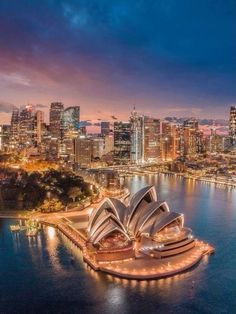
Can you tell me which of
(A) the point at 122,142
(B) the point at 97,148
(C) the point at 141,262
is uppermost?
(A) the point at 122,142

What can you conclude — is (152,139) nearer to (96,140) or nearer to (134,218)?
(96,140)

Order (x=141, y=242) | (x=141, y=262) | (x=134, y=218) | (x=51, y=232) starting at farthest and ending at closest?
(x=51, y=232), (x=134, y=218), (x=141, y=242), (x=141, y=262)

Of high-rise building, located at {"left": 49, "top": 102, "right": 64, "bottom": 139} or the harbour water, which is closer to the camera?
the harbour water

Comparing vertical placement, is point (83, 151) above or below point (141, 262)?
above

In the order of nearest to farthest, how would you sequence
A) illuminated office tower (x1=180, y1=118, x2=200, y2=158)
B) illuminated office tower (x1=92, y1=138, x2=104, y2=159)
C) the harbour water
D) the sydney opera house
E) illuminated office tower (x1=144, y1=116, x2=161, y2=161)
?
the harbour water < the sydney opera house < illuminated office tower (x1=92, y1=138, x2=104, y2=159) < illuminated office tower (x1=144, y1=116, x2=161, y2=161) < illuminated office tower (x1=180, y1=118, x2=200, y2=158)

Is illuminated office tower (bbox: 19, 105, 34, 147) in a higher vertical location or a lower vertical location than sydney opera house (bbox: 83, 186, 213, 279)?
higher

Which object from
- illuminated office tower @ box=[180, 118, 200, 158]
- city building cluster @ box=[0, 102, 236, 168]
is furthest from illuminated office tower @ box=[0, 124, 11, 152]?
illuminated office tower @ box=[180, 118, 200, 158]

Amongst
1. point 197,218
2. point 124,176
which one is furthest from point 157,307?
point 124,176

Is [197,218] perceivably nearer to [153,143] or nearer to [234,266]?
[234,266]

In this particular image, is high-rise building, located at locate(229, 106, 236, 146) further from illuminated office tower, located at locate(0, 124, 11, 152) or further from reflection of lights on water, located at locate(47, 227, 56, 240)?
reflection of lights on water, located at locate(47, 227, 56, 240)

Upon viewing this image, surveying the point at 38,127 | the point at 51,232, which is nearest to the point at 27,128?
the point at 38,127
